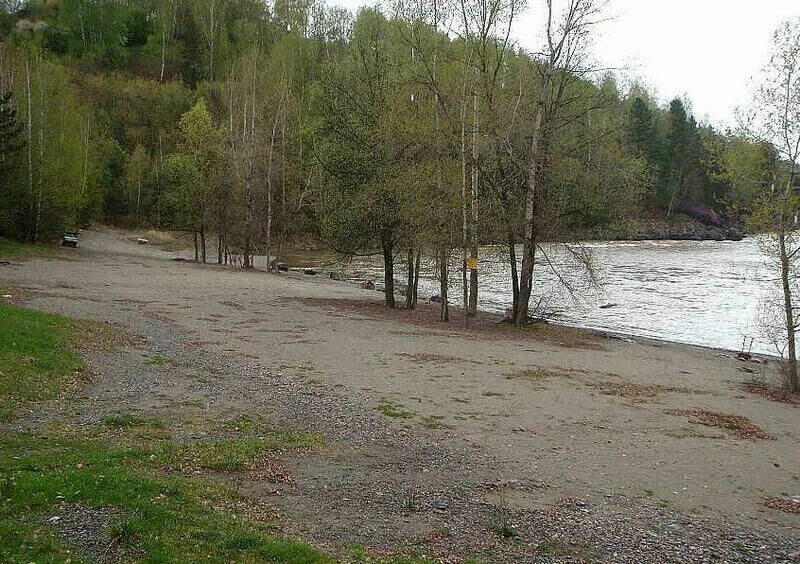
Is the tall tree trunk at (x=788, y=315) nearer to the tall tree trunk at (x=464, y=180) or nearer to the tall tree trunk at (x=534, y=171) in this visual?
the tall tree trunk at (x=534, y=171)

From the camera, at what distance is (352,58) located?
30.9 m

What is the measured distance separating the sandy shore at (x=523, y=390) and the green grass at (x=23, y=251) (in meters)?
6.26

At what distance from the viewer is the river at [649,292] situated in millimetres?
28688

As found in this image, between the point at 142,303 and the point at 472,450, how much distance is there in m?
16.7

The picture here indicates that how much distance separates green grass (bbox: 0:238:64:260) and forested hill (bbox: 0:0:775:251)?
1348 millimetres

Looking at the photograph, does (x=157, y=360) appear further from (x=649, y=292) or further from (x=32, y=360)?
(x=649, y=292)

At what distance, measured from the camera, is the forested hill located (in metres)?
23.9

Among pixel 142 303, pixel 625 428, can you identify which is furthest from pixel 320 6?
pixel 625 428

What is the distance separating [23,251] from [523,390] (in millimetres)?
32352

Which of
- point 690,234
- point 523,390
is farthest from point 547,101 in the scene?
point 690,234

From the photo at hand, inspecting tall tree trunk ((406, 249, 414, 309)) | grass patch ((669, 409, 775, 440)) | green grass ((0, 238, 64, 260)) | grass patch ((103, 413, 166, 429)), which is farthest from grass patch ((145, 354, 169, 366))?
green grass ((0, 238, 64, 260))

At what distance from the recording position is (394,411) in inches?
472

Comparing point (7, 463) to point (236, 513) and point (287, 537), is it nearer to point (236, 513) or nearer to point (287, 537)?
point (236, 513)

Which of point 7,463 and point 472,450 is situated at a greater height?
point 7,463
